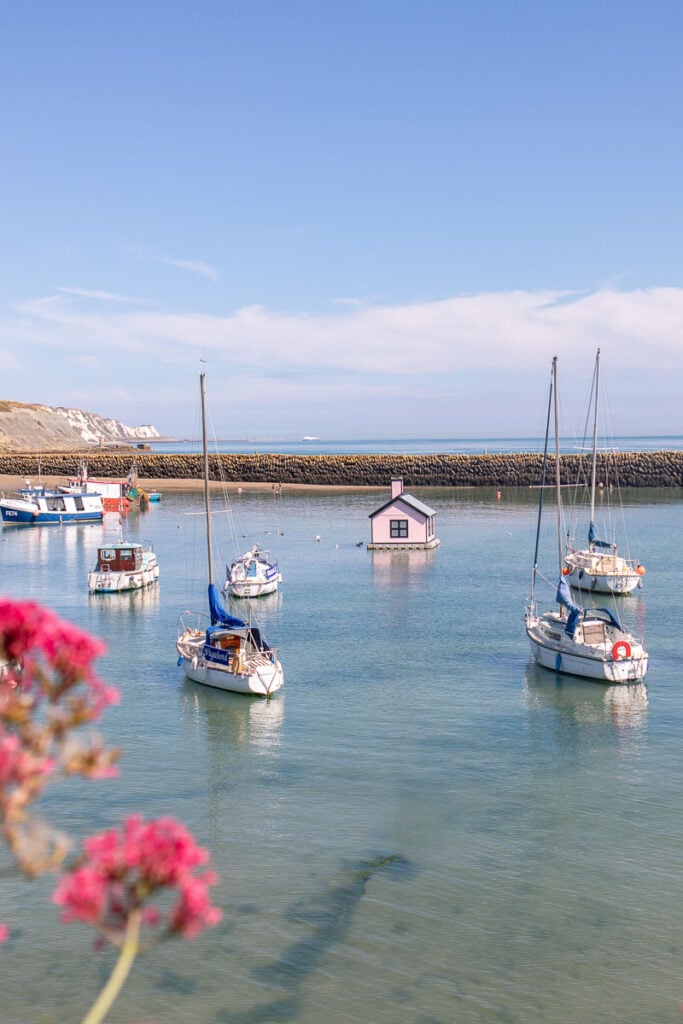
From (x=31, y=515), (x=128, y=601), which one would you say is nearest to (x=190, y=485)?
(x=31, y=515)

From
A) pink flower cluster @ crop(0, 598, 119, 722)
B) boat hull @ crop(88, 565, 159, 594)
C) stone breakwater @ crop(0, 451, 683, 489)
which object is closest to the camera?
pink flower cluster @ crop(0, 598, 119, 722)

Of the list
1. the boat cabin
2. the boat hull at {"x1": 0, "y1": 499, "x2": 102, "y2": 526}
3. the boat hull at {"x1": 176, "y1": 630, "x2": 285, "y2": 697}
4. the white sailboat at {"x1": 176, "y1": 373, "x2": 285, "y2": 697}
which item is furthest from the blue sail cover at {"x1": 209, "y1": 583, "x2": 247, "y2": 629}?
the boat hull at {"x1": 0, "y1": 499, "x2": 102, "y2": 526}

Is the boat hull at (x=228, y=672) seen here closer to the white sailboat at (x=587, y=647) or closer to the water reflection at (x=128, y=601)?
the white sailboat at (x=587, y=647)

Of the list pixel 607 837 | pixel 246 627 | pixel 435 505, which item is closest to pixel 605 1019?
pixel 607 837

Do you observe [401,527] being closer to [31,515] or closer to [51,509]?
[51,509]

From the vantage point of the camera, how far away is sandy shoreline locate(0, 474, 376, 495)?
145 meters

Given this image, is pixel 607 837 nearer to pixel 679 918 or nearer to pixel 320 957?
pixel 679 918

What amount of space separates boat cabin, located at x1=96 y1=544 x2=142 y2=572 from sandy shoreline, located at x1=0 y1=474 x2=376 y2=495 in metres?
78.3

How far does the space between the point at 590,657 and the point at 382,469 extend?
113161 mm

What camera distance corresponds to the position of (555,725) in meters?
33.8

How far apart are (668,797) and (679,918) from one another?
6.63m

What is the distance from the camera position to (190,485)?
5984 inches

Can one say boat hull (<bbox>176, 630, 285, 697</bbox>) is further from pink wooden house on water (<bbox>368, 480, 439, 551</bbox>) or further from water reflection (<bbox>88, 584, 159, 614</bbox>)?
pink wooden house on water (<bbox>368, 480, 439, 551</bbox>)

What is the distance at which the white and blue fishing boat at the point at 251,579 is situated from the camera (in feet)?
195
